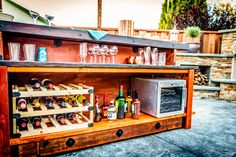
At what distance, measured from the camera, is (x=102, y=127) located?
5.76ft

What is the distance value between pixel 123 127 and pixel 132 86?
704 mm

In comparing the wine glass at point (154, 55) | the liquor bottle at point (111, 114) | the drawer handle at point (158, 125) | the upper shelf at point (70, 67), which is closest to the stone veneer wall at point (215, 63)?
the wine glass at point (154, 55)

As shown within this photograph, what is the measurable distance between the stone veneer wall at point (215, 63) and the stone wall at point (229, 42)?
0.33m

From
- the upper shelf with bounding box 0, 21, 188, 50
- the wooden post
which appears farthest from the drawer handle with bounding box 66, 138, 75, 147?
the wooden post

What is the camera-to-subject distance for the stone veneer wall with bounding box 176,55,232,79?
5066 mm

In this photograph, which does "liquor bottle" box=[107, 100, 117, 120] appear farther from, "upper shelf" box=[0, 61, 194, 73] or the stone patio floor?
"upper shelf" box=[0, 61, 194, 73]

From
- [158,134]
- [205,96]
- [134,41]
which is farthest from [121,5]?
[158,134]

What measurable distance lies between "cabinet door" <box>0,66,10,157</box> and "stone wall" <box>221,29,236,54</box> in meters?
5.46

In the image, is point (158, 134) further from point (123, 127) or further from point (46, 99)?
point (46, 99)

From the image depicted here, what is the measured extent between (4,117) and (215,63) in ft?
16.9

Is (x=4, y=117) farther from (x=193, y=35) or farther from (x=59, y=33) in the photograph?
(x=193, y=35)

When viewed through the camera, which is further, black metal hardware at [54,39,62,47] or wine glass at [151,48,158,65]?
wine glass at [151,48,158,65]

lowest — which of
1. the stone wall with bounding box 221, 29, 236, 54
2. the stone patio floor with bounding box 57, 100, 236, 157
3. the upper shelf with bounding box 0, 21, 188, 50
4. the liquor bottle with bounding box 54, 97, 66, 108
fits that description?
the stone patio floor with bounding box 57, 100, 236, 157

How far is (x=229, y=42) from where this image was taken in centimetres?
521
